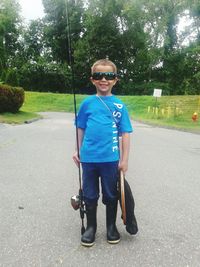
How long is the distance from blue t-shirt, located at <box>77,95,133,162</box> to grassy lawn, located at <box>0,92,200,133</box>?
16.1 metres

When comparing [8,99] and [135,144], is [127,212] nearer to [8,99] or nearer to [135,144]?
[135,144]

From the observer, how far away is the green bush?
79.9 ft

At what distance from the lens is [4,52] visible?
61.7 metres

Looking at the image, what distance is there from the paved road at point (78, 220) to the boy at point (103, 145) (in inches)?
10.9

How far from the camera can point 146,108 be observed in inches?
1449

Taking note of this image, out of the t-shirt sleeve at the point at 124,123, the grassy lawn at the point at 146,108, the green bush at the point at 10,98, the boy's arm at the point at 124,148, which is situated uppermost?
the t-shirt sleeve at the point at 124,123

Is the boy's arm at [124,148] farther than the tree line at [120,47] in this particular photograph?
No

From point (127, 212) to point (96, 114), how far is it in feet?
3.13

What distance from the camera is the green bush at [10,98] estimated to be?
2437 centimetres

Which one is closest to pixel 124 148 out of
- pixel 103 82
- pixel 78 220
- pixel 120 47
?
pixel 103 82

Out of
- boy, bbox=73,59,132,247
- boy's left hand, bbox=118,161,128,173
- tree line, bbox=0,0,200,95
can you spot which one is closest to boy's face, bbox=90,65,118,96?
boy, bbox=73,59,132,247

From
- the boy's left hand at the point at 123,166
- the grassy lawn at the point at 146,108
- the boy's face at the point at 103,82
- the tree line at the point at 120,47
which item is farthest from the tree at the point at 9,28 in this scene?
the boy's left hand at the point at 123,166

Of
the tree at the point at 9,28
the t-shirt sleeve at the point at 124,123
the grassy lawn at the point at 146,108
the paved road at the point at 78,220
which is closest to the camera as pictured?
the paved road at the point at 78,220

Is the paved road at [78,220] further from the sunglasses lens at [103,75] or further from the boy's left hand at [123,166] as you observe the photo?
the sunglasses lens at [103,75]
